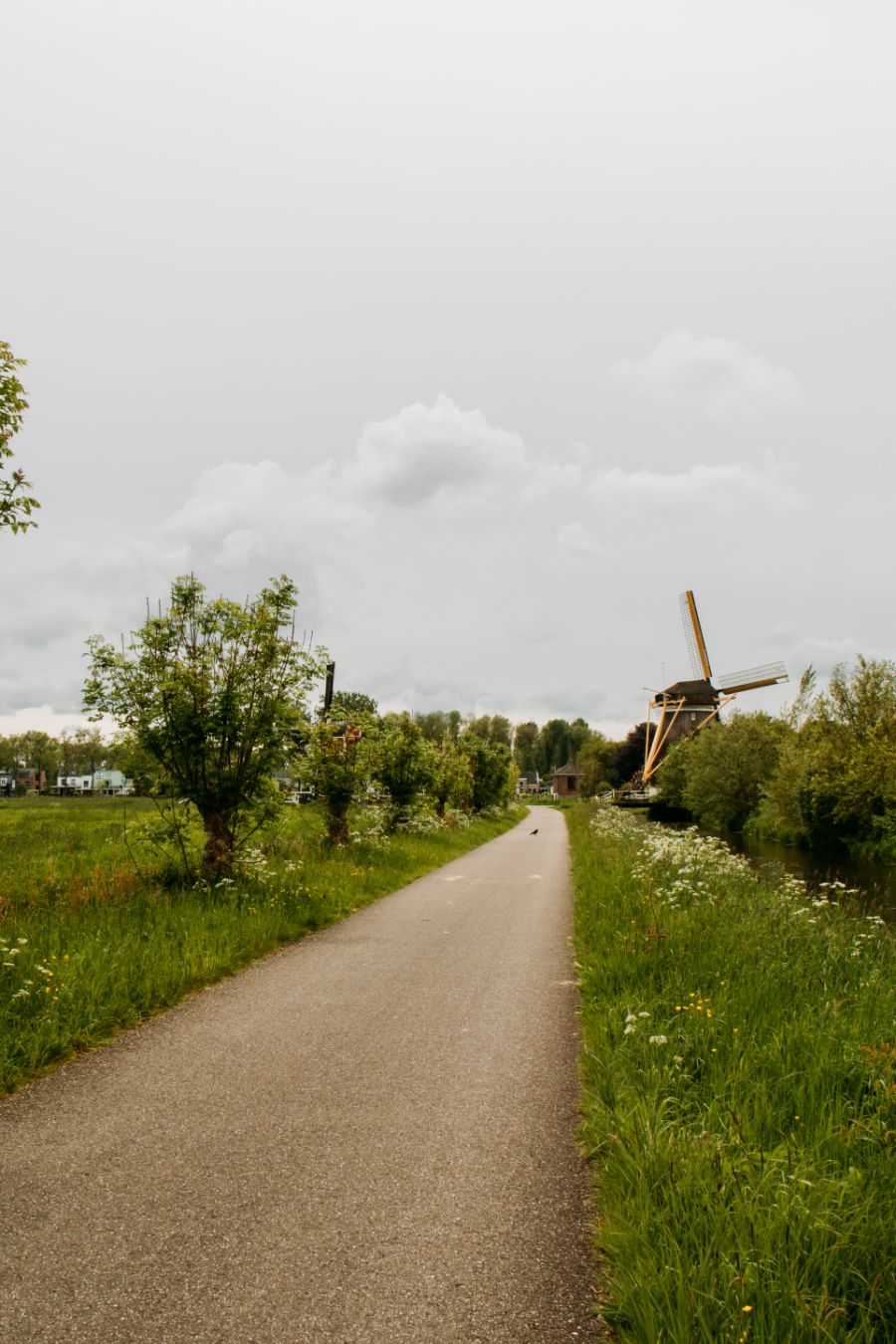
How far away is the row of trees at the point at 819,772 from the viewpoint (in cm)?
3114

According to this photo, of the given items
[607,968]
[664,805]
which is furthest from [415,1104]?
[664,805]

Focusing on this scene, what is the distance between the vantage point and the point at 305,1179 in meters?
3.61

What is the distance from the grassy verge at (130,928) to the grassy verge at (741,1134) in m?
3.59

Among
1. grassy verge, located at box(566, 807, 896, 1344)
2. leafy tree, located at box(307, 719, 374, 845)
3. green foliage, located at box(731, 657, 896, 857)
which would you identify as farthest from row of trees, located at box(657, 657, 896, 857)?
grassy verge, located at box(566, 807, 896, 1344)

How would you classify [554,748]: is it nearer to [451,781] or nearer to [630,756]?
[630,756]

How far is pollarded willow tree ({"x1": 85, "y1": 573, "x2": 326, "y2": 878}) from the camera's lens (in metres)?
10.5

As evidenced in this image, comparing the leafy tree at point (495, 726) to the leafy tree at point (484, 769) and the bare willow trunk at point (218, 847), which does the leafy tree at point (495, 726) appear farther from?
the bare willow trunk at point (218, 847)

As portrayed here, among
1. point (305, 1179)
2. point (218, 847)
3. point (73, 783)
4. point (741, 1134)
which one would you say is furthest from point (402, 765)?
point (73, 783)

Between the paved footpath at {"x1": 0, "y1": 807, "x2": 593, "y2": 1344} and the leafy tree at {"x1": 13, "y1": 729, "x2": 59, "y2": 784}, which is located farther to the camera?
the leafy tree at {"x1": 13, "y1": 729, "x2": 59, "y2": 784}

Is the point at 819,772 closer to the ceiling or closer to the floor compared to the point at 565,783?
closer to the ceiling

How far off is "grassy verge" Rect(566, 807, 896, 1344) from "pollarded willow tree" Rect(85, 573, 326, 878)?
18.5 ft

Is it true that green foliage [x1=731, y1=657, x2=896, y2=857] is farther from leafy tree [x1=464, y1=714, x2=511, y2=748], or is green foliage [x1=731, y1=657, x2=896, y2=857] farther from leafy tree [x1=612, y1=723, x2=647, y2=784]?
leafy tree [x1=464, y1=714, x2=511, y2=748]

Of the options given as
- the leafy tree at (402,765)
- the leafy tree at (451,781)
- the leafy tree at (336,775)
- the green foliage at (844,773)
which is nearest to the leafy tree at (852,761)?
the green foliage at (844,773)

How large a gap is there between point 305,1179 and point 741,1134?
2161 millimetres
